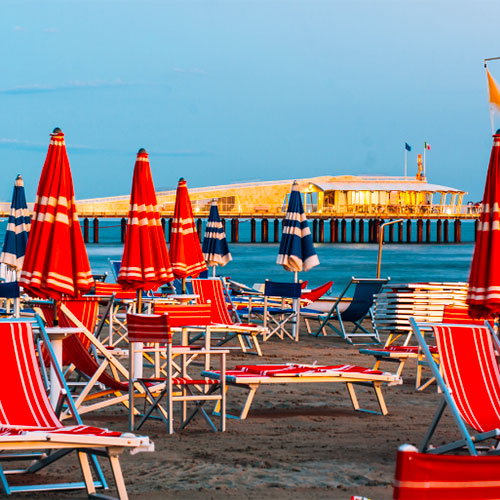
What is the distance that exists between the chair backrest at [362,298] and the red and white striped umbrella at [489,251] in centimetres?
515

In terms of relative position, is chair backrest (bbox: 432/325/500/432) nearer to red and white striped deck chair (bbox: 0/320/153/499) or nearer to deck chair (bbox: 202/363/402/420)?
deck chair (bbox: 202/363/402/420)

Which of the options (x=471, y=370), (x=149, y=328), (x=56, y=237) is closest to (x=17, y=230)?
(x=56, y=237)

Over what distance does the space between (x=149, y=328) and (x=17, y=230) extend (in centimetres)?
643

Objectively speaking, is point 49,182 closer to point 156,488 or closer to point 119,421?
point 119,421

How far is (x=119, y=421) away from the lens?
5504 millimetres

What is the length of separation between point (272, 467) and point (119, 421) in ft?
4.97

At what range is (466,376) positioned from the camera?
14.8 ft

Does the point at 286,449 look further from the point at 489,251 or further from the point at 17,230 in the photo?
the point at 17,230

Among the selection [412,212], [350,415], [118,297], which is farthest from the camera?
[412,212]

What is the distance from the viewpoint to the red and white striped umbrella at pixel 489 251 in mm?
5008

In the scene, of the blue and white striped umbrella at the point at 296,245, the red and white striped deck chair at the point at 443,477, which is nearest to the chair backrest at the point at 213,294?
the blue and white striped umbrella at the point at 296,245

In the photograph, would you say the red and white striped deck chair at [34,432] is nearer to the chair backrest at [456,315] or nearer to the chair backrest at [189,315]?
the chair backrest at [189,315]

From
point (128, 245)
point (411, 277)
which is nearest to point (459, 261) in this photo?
point (411, 277)

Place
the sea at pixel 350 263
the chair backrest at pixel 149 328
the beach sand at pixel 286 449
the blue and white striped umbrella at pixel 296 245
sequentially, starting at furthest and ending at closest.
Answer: the sea at pixel 350 263 < the blue and white striped umbrella at pixel 296 245 < the chair backrest at pixel 149 328 < the beach sand at pixel 286 449
